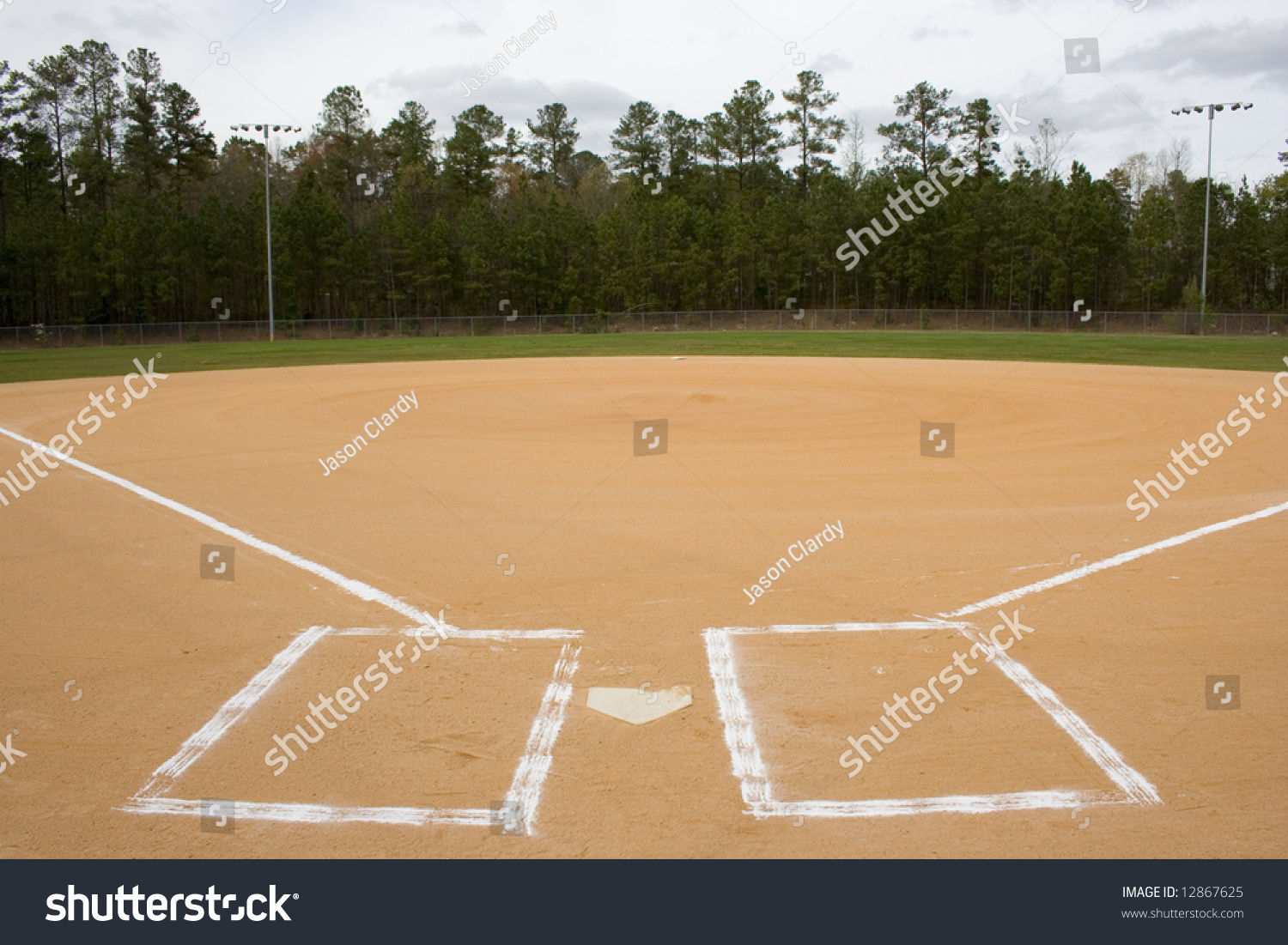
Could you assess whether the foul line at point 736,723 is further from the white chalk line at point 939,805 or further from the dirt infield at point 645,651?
the white chalk line at point 939,805

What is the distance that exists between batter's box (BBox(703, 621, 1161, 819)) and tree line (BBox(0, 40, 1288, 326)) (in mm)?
73018

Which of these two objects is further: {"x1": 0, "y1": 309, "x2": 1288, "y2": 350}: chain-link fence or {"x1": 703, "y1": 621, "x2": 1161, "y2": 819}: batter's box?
{"x1": 0, "y1": 309, "x2": 1288, "y2": 350}: chain-link fence

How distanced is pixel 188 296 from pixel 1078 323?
63.6 metres

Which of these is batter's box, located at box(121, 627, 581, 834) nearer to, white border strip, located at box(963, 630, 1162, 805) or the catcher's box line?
the catcher's box line

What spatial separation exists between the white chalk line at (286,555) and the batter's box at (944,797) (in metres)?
2.51

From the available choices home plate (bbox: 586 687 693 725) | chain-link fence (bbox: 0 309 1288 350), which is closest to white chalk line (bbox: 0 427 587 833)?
home plate (bbox: 586 687 693 725)

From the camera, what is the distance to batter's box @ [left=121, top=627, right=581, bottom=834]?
5105 millimetres

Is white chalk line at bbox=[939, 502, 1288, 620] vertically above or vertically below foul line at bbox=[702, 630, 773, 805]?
above

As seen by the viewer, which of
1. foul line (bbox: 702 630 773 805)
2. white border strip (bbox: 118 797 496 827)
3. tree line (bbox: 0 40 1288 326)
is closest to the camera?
white border strip (bbox: 118 797 496 827)

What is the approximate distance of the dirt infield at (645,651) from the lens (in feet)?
16.7

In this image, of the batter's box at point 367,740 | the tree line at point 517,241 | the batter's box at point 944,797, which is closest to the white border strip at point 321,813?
the batter's box at point 367,740

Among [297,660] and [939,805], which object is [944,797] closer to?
[939,805]

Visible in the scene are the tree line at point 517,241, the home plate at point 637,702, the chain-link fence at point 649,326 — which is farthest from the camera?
the tree line at point 517,241

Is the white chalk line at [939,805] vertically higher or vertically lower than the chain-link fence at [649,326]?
lower
